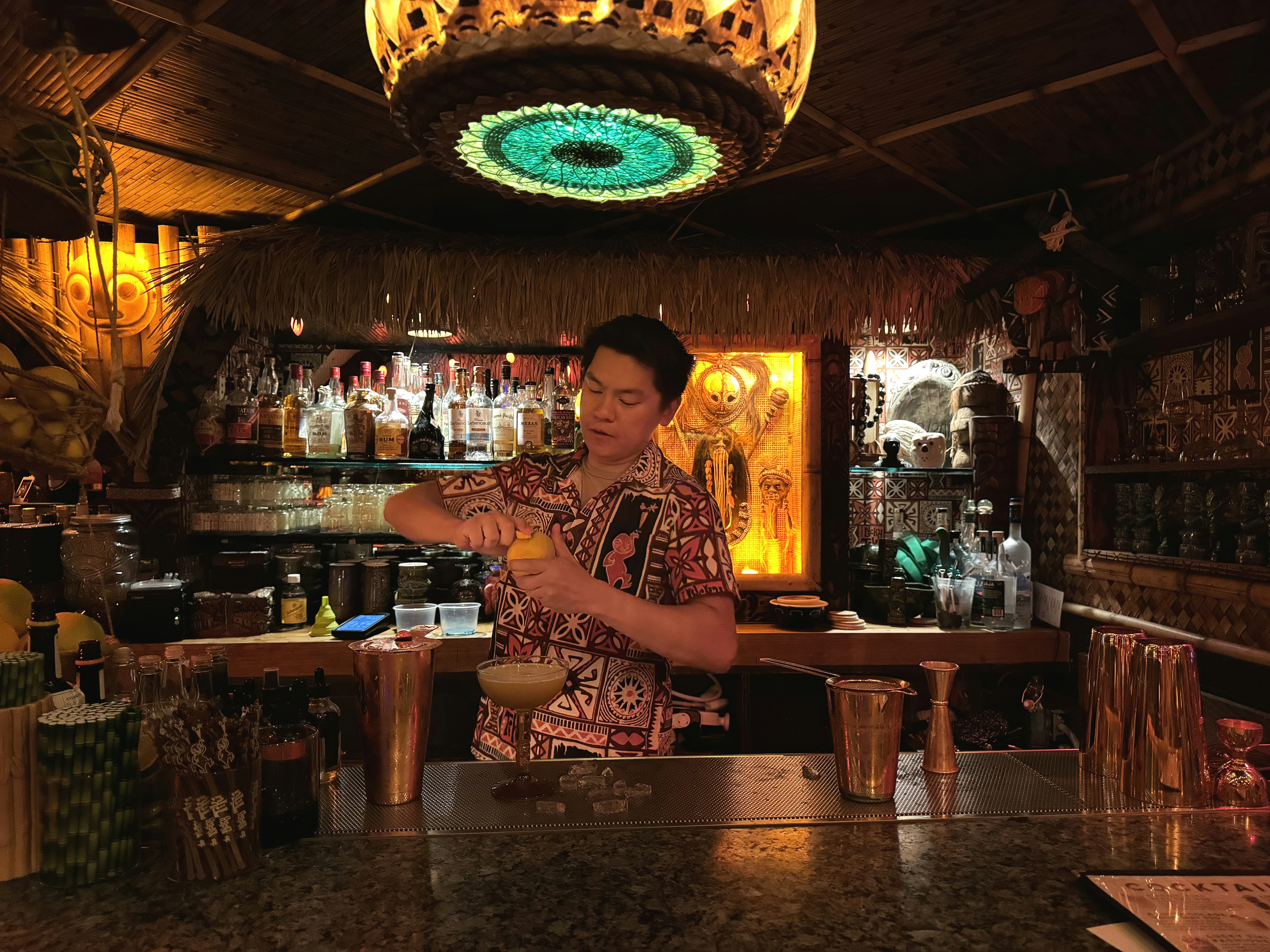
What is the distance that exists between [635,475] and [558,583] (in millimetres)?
591

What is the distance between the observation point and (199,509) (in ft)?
13.2

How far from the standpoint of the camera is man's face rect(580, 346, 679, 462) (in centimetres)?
206

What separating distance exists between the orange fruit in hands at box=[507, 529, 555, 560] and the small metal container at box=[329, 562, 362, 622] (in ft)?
8.28

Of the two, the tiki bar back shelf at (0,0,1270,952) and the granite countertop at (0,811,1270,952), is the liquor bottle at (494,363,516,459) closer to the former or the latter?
the tiki bar back shelf at (0,0,1270,952)

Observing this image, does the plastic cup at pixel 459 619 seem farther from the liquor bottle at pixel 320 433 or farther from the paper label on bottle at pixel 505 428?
the liquor bottle at pixel 320 433

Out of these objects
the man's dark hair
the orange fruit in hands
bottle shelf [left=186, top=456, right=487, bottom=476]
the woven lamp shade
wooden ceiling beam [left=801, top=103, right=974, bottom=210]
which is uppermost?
wooden ceiling beam [left=801, top=103, right=974, bottom=210]

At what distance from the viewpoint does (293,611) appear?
3879 mm

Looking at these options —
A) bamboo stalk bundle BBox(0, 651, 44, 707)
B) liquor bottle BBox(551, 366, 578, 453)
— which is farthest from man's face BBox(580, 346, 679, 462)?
liquor bottle BBox(551, 366, 578, 453)

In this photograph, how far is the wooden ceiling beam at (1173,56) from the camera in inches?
88.9

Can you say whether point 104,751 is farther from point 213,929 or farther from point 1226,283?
point 1226,283

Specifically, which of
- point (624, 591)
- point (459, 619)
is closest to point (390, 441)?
point (459, 619)

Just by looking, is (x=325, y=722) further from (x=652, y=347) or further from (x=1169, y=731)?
(x=1169, y=731)

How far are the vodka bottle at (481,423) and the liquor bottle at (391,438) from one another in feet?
1.03

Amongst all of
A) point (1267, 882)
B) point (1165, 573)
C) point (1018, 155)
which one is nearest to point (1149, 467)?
point (1165, 573)
